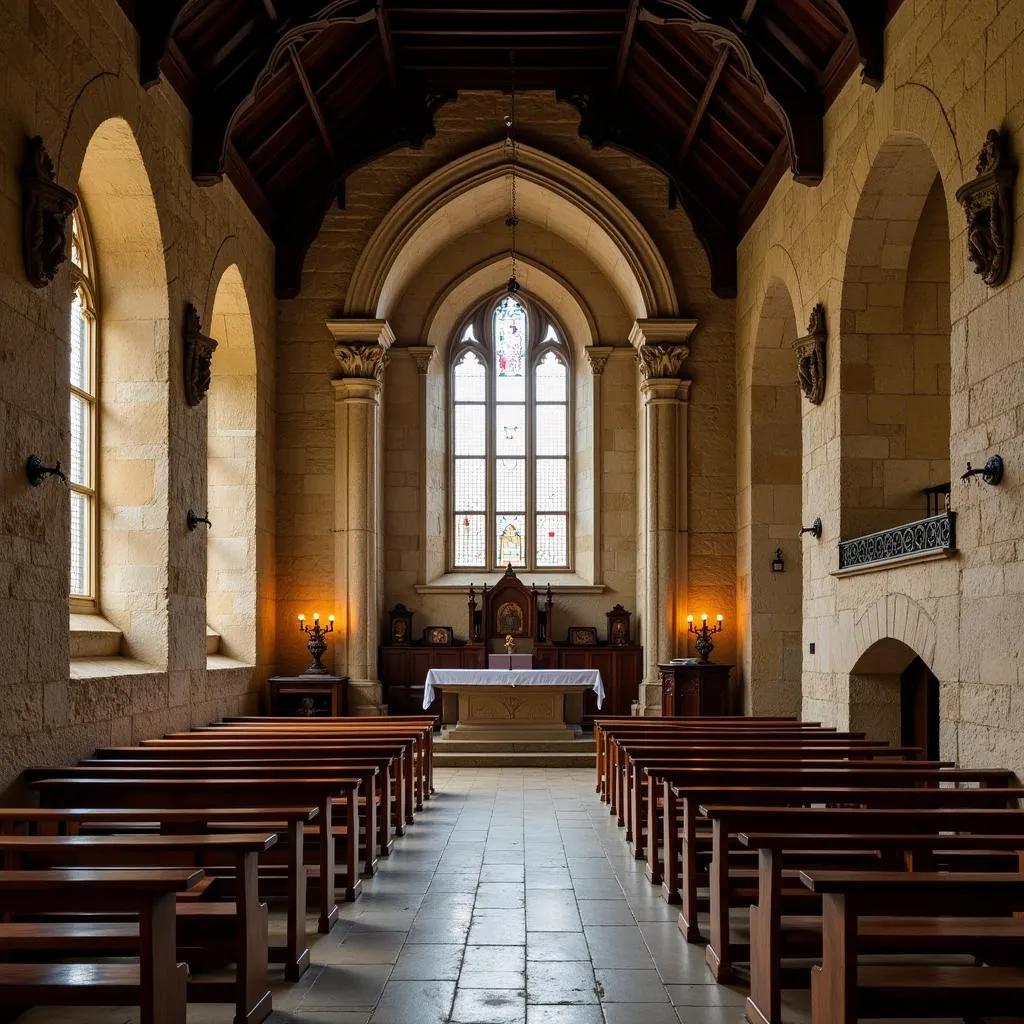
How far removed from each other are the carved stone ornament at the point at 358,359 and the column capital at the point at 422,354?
1.39 metres

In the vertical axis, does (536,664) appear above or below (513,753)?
above

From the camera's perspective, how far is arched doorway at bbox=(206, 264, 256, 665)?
12352mm

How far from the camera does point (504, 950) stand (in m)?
5.21

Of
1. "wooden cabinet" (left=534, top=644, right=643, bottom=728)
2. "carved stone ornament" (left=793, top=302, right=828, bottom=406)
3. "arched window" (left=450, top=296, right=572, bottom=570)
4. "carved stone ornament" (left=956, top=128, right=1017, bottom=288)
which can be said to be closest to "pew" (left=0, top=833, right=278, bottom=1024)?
"carved stone ornament" (left=956, top=128, right=1017, bottom=288)

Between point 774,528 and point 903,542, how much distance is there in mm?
4730

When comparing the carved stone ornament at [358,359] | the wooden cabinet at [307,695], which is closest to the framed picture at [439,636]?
the wooden cabinet at [307,695]

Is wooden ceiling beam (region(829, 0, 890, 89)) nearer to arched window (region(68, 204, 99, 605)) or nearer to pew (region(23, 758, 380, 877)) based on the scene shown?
arched window (region(68, 204, 99, 605))

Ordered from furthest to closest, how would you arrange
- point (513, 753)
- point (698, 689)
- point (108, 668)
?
point (698, 689)
point (513, 753)
point (108, 668)

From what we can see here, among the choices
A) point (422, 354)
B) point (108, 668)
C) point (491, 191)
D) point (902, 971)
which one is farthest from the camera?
point (422, 354)

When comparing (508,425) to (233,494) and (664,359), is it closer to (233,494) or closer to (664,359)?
(664,359)

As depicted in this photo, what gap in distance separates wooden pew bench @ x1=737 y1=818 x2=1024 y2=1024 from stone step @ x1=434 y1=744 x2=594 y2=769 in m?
7.06

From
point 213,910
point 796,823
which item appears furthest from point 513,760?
point 213,910

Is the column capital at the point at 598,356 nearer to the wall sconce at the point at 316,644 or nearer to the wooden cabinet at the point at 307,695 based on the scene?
the wall sconce at the point at 316,644

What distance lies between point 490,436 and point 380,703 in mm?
3975
